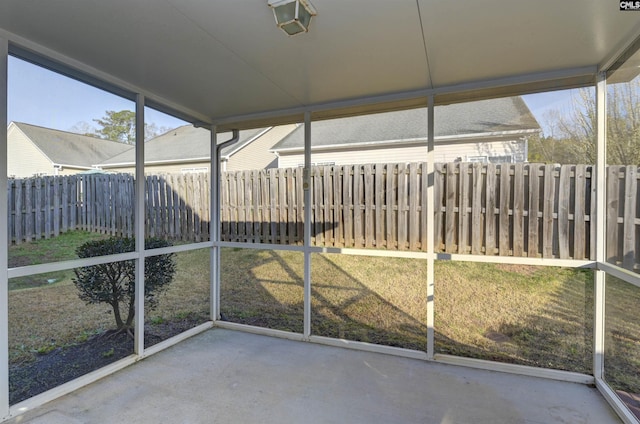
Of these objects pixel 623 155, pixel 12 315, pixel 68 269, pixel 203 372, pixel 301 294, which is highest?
pixel 623 155

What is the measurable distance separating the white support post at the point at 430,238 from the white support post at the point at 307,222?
1154 millimetres

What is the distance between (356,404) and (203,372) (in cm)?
125

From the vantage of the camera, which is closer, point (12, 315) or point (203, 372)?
point (12, 315)

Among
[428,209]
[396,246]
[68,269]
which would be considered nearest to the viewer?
[68,269]

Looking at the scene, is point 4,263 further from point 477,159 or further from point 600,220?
point 600,220

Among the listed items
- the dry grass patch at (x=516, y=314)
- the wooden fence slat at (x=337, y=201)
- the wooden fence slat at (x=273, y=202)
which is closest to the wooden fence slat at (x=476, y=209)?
the dry grass patch at (x=516, y=314)

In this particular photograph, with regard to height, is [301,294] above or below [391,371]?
above

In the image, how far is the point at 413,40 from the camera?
186cm

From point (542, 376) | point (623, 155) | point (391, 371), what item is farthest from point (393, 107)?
point (542, 376)

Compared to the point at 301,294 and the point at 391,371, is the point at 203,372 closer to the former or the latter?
the point at 301,294

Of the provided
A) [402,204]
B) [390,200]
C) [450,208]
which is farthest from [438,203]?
[390,200]

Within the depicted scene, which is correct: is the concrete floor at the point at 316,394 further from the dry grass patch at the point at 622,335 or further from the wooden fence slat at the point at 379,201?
the wooden fence slat at the point at 379,201

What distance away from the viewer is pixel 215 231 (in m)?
3.65

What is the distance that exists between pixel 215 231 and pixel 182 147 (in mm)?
1018
